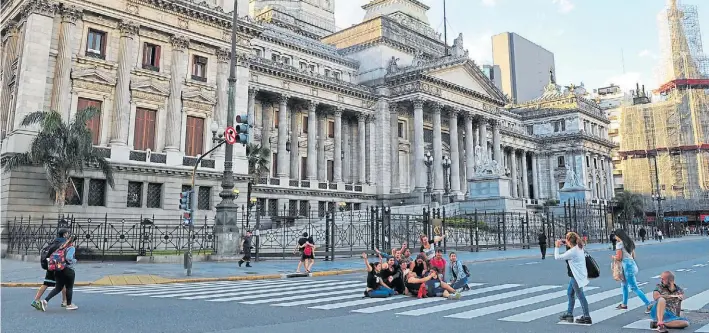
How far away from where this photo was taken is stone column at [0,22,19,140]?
1286 inches

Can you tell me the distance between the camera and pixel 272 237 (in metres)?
29.5

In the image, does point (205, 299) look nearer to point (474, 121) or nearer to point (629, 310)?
point (629, 310)

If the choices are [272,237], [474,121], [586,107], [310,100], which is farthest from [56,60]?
[586,107]

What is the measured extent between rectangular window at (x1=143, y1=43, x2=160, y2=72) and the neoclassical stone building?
0.08 meters

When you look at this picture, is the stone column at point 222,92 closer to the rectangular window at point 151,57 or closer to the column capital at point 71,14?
the rectangular window at point 151,57

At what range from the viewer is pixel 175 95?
116ft

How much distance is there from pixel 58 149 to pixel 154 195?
8055 millimetres

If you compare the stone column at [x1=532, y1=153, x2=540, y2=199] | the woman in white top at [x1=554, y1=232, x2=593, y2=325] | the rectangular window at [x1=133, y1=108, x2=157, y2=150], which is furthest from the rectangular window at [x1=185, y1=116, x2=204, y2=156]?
the stone column at [x1=532, y1=153, x2=540, y2=199]

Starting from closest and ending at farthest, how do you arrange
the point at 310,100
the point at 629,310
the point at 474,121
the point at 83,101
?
1. the point at 629,310
2. the point at 83,101
3. the point at 310,100
4. the point at 474,121

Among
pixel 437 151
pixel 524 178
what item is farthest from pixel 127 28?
pixel 524 178

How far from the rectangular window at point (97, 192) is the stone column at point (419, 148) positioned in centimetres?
3111

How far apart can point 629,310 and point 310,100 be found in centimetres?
4357

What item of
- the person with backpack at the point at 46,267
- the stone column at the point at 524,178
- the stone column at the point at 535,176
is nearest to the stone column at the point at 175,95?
the person with backpack at the point at 46,267

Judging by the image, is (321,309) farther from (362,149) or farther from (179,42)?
(362,149)
